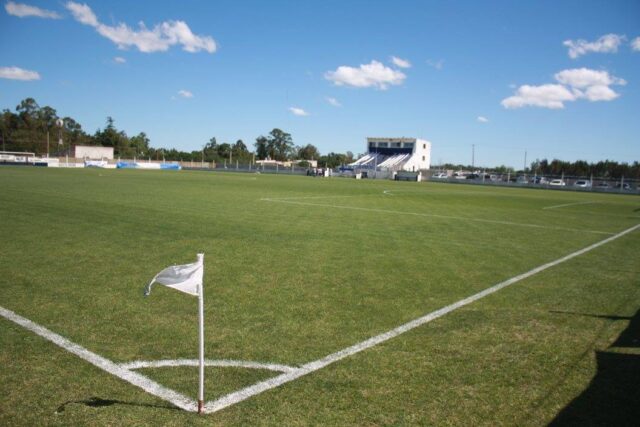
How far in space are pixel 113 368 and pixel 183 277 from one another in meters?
1.38

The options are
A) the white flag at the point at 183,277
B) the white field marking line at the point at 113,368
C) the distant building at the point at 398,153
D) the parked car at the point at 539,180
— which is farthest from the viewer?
the distant building at the point at 398,153

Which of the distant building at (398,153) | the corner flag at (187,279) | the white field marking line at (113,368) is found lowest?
the white field marking line at (113,368)

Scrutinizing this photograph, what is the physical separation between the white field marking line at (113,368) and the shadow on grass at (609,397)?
2754 millimetres

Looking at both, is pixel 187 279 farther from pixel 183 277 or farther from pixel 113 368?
pixel 113 368

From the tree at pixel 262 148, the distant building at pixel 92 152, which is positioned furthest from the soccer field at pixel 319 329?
the tree at pixel 262 148

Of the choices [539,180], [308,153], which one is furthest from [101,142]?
[539,180]

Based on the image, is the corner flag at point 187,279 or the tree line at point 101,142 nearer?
the corner flag at point 187,279

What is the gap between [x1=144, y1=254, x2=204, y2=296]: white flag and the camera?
10.3 ft

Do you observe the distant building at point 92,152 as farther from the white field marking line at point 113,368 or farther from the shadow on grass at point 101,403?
the shadow on grass at point 101,403

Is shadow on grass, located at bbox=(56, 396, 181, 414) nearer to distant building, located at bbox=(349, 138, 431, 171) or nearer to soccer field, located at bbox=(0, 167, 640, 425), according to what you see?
soccer field, located at bbox=(0, 167, 640, 425)

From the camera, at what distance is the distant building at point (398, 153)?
111 metres

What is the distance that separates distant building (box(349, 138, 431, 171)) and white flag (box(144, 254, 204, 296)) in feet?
350

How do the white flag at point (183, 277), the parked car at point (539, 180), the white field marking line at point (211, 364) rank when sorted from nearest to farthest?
the white flag at point (183, 277)
the white field marking line at point (211, 364)
the parked car at point (539, 180)

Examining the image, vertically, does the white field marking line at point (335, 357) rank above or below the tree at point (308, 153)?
below
